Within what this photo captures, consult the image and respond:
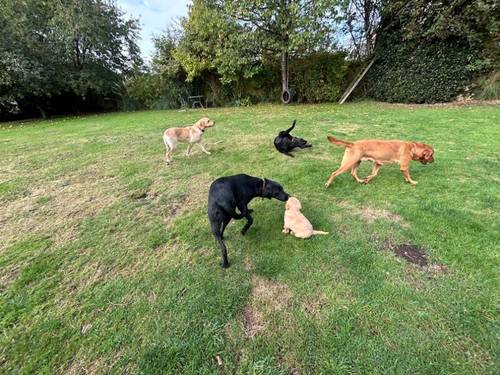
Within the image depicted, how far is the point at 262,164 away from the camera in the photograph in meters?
4.61

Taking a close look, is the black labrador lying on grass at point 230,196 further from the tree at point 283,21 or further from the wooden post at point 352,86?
the wooden post at point 352,86

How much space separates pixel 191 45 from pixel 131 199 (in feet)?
47.0

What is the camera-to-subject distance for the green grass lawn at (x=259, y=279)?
1.56 m

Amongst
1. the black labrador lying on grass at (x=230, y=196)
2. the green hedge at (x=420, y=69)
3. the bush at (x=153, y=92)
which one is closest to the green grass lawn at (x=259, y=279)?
the black labrador lying on grass at (x=230, y=196)

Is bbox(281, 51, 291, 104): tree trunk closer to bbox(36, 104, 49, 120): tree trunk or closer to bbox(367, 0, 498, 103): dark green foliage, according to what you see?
bbox(367, 0, 498, 103): dark green foliage

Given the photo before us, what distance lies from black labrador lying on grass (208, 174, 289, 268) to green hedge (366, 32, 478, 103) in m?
11.9

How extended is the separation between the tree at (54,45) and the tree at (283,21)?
325 inches

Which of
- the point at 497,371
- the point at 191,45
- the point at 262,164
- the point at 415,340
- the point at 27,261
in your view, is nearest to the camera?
the point at 497,371

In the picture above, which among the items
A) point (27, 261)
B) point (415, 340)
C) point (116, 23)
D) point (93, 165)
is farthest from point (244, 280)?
point (116, 23)

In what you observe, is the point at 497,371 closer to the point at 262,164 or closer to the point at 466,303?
the point at 466,303

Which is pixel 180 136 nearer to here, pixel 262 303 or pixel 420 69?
pixel 262 303

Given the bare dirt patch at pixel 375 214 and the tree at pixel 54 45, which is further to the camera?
the tree at pixel 54 45

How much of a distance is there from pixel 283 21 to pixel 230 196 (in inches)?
493

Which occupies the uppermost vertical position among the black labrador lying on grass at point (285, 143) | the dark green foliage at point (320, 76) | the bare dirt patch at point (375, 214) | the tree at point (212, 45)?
the tree at point (212, 45)
